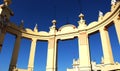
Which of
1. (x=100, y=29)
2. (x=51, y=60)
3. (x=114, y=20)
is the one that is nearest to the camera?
(x=114, y=20)

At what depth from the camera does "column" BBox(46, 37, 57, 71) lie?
81.1 ft

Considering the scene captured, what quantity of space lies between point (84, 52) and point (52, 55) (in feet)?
19.2

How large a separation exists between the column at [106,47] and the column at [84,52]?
2.75 metres

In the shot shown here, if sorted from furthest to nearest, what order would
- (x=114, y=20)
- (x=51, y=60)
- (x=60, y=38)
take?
(x=60, y=38) → (x=51, y=60) → (x=114, y=20)

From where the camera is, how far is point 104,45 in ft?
72.5

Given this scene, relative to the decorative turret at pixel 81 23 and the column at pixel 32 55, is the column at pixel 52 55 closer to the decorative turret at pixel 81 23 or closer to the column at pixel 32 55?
the column at pixel 32 55

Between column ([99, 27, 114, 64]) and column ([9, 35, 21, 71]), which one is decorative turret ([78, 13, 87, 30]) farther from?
column ([9, 35, 21, 71])

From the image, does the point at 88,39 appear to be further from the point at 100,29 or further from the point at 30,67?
the point at 30,67

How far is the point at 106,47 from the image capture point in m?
21.8

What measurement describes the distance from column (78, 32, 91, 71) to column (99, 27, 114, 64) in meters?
2.75

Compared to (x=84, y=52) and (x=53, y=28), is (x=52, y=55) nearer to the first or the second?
(x=53, y=28)

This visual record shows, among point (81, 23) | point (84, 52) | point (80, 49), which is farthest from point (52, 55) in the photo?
point (81, 23)

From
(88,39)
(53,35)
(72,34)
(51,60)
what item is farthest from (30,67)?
(88,39)

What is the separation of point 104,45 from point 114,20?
4.07 metres
